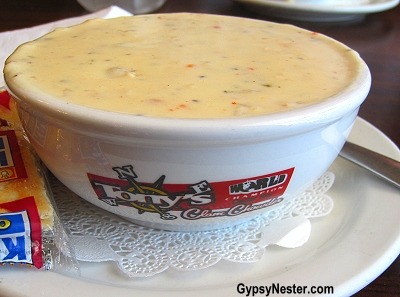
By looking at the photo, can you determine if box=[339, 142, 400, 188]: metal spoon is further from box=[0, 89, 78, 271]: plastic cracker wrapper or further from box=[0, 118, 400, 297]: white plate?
box=[0, 89, 78, 271]: plastic cracker wrapper

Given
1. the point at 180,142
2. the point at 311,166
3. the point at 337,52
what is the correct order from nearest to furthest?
the point at 180,142 → the point at 311,166 → the point at 337,52

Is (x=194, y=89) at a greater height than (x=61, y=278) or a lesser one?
greater

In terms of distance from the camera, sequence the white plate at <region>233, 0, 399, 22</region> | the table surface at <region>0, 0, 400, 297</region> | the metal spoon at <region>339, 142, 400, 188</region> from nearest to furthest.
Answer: the metal spoon at <region>339, 142, 400, 188</region> → the table surface at <region>0, 0, 400, 297</region> → the white plate at <region>233, 0, 399, 22</region>

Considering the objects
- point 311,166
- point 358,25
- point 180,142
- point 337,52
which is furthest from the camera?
point 358,25

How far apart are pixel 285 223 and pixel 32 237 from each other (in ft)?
1.07

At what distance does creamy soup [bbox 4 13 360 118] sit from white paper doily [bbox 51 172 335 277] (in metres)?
0.19

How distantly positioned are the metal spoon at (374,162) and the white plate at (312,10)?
0.98 meters

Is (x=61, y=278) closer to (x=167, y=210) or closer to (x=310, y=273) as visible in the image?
(x=167, y=210)

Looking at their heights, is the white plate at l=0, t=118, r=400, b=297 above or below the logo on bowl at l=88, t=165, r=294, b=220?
below

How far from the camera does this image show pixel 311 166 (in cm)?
51

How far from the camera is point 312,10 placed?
155 centimetres

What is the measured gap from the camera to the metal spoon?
0.64 meters

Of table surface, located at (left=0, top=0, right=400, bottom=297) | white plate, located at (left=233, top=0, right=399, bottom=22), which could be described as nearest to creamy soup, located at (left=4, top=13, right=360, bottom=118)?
table surface, located at (left=0, top=0, right=400, bottom=297)

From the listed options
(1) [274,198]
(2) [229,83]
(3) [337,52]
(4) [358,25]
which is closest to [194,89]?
(2) [229,83]
